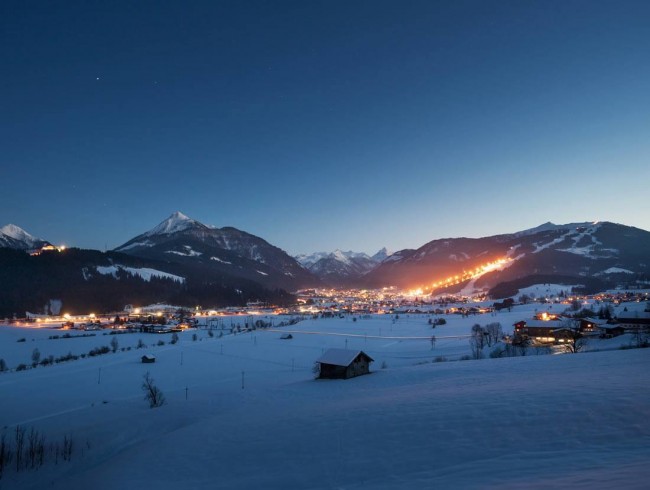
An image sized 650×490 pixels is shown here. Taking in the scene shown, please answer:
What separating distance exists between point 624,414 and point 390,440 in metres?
7.79

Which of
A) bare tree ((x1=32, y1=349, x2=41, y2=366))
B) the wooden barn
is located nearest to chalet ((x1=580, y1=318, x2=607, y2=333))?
the wooden barn

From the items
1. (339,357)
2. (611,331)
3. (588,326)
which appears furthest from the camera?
(588,326)

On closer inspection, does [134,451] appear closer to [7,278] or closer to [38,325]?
[38,325]

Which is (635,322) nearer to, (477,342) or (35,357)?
(477,342)

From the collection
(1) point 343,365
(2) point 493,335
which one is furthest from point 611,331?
(1) point 343,365

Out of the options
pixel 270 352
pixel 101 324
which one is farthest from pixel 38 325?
pixel 270 352

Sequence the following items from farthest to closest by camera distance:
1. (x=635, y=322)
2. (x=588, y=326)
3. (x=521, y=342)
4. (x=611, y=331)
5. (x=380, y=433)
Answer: (x=588, y=326) → (x=635, y=322) → (x=611, y=331) → (x=521, y=342) → (x=380, y=433)

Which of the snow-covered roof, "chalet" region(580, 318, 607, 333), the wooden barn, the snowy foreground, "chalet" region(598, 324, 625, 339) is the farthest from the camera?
"chalet" region(580, 318, 607, 333)

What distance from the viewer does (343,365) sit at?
42.6m

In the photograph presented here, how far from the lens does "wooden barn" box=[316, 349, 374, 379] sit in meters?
43.1

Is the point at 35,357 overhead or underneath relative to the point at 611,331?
underneath

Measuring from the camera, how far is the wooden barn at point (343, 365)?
43125 millimetres

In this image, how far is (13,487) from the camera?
21969mm

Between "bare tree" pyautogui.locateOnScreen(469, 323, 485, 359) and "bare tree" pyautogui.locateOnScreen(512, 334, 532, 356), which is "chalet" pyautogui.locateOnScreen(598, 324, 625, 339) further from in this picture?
"bare tree" pyautogui.locateOnScreen(469, 323, 485, 359)
